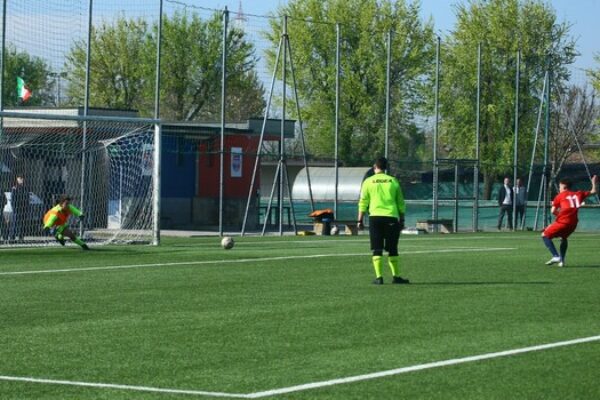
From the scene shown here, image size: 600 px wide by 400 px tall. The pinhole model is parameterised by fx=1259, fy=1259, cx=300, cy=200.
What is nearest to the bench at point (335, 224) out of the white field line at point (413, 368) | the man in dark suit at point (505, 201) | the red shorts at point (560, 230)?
the man in dark suit at point (505, 201)

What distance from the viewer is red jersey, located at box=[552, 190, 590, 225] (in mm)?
22781

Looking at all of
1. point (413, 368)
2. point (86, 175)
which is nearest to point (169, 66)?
point (86, 175)

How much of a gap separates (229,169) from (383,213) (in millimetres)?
28667

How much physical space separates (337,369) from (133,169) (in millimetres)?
25649

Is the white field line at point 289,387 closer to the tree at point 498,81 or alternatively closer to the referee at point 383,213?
the referee at point 383,213

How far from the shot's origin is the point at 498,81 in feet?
183

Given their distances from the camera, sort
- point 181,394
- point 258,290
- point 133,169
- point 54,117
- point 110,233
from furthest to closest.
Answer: point 133,169 < point 110,233 < point 54,117 < point 258,290 < point 181,394

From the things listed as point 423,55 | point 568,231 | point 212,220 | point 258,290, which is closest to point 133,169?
point 212,220

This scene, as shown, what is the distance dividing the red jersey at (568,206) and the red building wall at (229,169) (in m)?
22.4

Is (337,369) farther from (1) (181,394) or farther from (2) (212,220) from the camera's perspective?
(2) (212,220)

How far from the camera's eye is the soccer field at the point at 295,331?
917cm

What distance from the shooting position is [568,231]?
22719 millimetres

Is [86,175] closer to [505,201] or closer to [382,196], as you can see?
[382,196]

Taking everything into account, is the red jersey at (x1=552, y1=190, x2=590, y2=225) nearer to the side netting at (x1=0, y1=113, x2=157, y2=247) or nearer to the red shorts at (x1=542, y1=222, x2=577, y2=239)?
the red shorts at (x1=542, y1=222, x2=577, y2=239)
